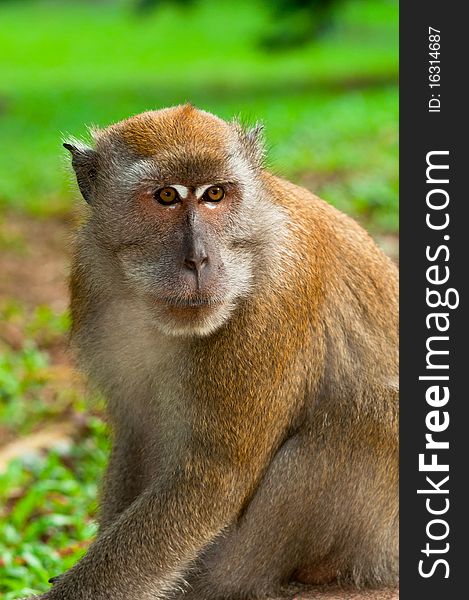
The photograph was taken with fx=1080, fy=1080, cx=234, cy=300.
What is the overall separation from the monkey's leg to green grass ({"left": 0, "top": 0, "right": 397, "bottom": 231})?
178 centimetres

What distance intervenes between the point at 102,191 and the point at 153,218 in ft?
1.48

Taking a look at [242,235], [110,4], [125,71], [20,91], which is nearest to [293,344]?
[242,235]

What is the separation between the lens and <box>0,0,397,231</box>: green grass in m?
12.9

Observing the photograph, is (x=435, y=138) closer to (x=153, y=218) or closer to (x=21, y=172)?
(x=153, y=218)

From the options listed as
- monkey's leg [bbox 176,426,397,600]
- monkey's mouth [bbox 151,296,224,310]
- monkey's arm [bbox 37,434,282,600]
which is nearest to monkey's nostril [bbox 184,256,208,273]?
monkey's mouth [bbox 151,296,224,310]

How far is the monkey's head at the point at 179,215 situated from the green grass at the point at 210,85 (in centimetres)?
55

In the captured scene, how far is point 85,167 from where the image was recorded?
4.84 m

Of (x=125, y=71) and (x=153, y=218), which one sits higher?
(x=125, y=71)

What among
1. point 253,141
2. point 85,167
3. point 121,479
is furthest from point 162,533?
point 253,141

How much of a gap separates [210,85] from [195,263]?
17336mm

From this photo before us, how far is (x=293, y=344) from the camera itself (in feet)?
15.9

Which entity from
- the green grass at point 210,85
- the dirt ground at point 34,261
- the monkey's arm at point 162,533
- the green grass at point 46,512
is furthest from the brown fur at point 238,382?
the dirt ground at point 34,261

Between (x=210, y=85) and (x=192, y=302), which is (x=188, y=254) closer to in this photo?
(x=192, y=302)

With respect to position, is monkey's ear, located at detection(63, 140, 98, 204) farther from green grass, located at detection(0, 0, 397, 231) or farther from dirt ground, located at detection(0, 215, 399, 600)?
dirt ground, located at detection(0, 215, 399, 600)
